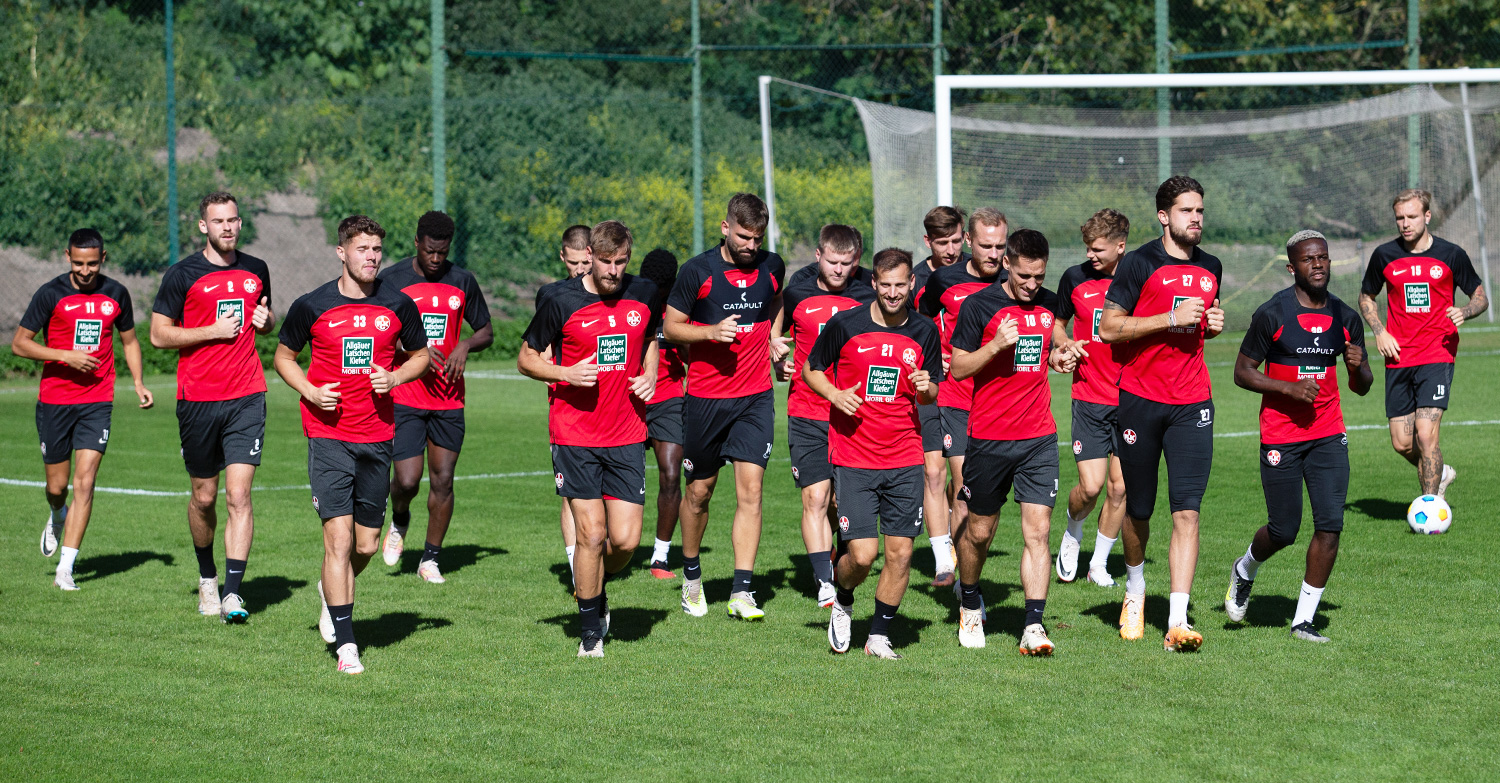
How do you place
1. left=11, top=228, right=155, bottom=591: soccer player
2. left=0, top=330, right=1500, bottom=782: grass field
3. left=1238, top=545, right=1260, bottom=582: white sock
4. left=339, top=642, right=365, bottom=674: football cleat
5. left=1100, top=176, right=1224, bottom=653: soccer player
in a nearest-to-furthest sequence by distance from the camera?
1. left=0, top=330, right=1500, bottom=782: grass field
2. left=339, top=642, right=365, bottom=674: football cleat
3. left=1100, top=176, right=1224, bottom=653: soccer player
4. left=1238, top=545, right=1260, bottom=582: white sock
5. left=11, top=228, right=155, bottom=591: soccer player

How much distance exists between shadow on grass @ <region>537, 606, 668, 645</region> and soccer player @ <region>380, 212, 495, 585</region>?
1.45 meters

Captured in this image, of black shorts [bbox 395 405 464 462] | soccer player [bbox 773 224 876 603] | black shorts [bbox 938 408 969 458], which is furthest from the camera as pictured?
black shorts [bbox 395 405 464 462]

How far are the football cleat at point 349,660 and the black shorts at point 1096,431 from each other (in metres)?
4.39

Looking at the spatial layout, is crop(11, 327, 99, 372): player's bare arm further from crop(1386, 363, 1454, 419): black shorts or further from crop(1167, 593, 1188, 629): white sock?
crop(1386, 363, 1454, 419): black shorts

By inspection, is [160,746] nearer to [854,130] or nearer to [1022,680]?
[1022,680]

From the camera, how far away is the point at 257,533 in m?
11.4

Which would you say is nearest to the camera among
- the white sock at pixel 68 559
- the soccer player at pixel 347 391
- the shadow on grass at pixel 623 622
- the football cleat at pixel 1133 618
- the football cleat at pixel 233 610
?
the soccer player at pixel 347 391

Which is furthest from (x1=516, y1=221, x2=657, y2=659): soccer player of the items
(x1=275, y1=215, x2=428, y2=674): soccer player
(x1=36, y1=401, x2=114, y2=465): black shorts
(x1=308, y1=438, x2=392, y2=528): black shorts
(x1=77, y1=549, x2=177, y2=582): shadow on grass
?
(x1=77, y1=549, x2=177, y2=582): shadow on grass

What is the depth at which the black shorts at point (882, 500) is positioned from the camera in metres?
7.46

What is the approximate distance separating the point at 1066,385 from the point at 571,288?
47.7 feet

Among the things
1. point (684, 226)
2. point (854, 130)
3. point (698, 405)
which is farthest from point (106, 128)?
point (698, 405)

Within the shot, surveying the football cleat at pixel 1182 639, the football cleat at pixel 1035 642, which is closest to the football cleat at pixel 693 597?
the football cleat at pixel 1035 642

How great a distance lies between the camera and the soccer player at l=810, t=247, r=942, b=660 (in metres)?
7.42

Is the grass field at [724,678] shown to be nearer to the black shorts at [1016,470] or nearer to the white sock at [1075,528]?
the white sock at [1075,528]
